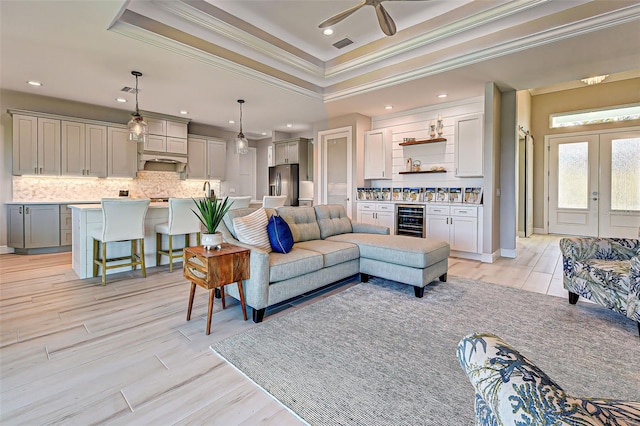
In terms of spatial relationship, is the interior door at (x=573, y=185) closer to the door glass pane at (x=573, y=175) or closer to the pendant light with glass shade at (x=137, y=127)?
the door glass pane at (x=573, y=175)

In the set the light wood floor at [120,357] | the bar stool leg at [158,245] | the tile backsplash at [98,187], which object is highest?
the tile backsplash at [98,187]

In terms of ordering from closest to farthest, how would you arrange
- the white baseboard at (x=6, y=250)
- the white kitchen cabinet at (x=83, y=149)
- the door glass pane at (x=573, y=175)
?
1. the white baseboard at (x=6, y=250)
2. the white kitchen cabinet at (x=83, y=149)
3. the door glass pane at (x=573, y=175)

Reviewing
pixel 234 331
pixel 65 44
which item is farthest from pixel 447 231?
pixel 65 44

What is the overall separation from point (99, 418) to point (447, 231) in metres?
4.94

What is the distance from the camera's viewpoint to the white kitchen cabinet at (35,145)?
17.0 feet

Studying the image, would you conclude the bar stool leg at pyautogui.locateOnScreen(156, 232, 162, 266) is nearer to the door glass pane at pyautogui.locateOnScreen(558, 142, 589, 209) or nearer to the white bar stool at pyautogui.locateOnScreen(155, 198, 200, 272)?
the white bar stool at pyautogui.locateOnScreen(155, 198, 200, 272)

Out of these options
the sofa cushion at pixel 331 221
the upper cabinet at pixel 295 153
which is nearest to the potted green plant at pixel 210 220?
the sofa cushion at pixel 331 221

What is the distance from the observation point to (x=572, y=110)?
717cm

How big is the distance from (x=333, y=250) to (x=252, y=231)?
0.88m

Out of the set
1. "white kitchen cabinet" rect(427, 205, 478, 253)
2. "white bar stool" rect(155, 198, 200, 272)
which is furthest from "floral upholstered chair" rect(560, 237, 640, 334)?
"white bar stool" rect(155, 198, 200, 272)

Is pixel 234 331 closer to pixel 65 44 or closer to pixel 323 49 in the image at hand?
pixel 65 44

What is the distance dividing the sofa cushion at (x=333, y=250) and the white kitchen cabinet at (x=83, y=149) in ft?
16.3

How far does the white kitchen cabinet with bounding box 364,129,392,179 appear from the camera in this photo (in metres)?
6.17

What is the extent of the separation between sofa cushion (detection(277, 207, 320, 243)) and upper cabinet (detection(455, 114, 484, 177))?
2817 millimetres
